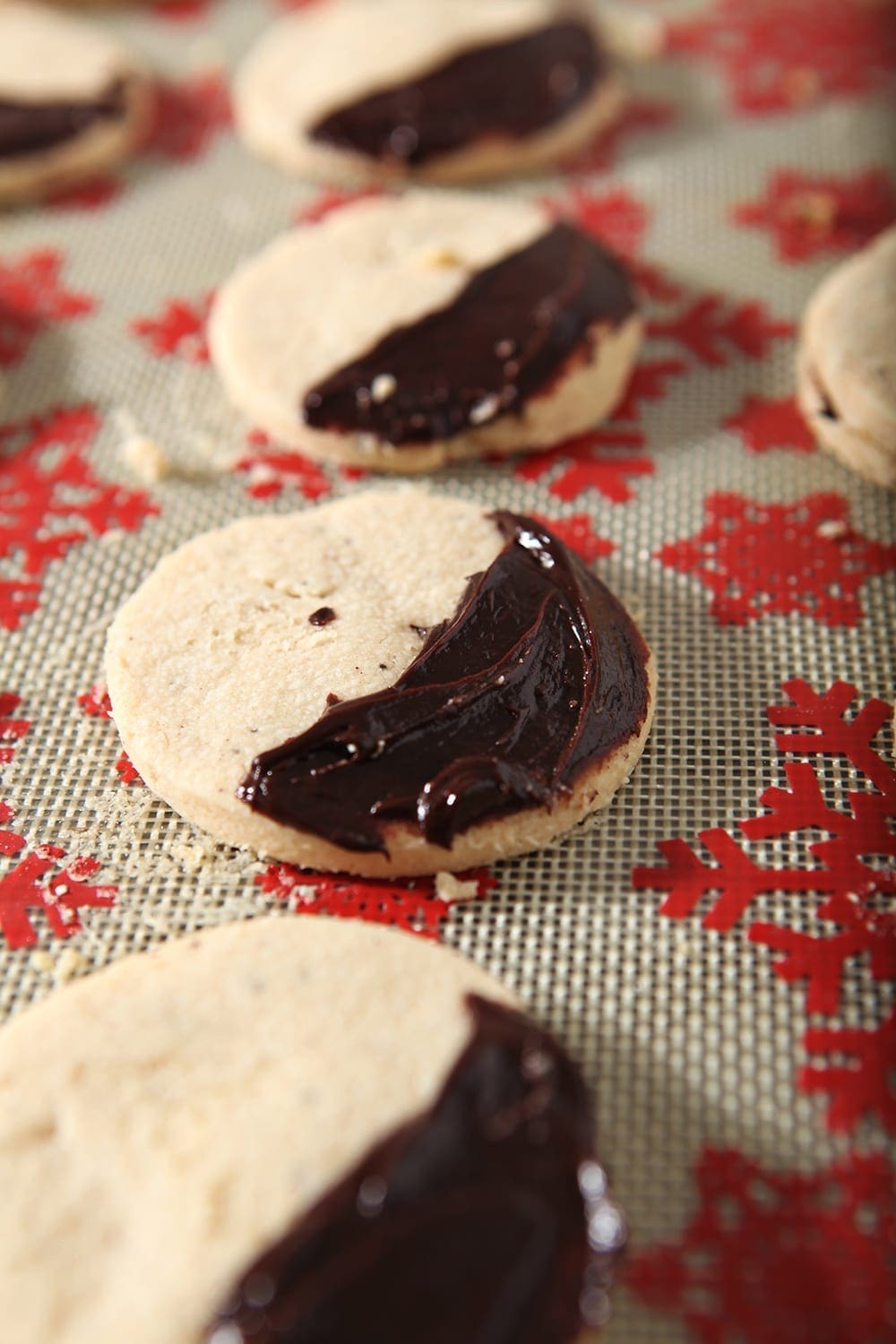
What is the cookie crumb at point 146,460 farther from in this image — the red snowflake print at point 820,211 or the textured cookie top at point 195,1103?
the red snowflake print at point 820,211

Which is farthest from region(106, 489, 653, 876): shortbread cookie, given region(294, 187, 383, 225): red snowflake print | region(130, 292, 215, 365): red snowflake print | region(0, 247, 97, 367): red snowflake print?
region(294, 187, 383, 225): red snowflake print

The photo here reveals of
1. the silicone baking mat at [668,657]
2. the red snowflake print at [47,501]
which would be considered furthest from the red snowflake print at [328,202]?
the red snowflake print at [47,501]

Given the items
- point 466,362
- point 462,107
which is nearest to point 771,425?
point 466,362

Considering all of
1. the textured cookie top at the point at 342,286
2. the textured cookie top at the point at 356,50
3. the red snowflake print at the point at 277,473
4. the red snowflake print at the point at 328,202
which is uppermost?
the textured cookie top at the point at 356,50

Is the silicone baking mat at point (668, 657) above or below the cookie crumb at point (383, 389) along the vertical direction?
below

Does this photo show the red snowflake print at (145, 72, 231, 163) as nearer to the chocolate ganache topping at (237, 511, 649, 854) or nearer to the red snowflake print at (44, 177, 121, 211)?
the red snowflake print at (44, 177, 121, 211)

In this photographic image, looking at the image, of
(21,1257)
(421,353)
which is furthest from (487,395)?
(21,1257)

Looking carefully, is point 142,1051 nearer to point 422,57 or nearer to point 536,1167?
point 536,1167

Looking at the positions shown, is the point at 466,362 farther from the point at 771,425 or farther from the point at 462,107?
the point at 462,107
